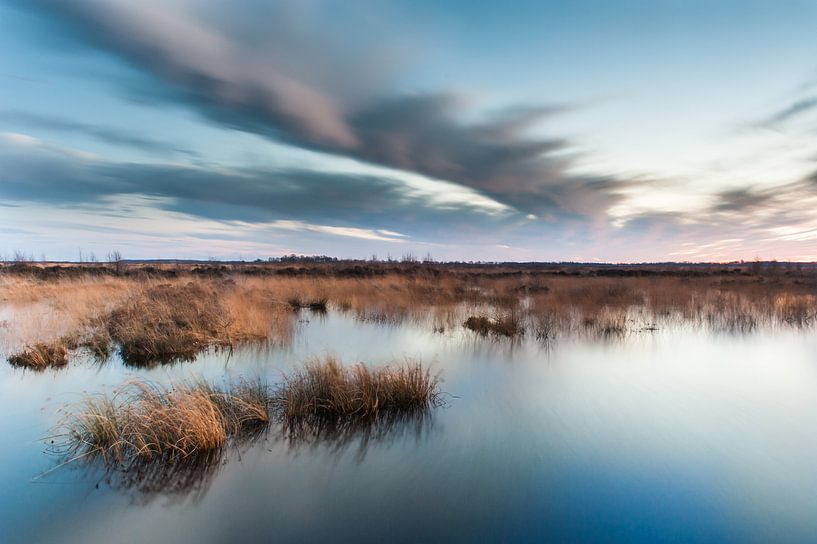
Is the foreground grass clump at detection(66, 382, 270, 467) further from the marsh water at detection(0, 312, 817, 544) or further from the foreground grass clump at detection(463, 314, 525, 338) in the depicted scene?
the foreground grass clump at detection(463, 314, 525, 338)

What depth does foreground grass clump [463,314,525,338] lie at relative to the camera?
13.0 m

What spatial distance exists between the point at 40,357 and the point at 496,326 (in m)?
12.4

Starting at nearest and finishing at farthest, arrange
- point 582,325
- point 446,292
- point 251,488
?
point 251,488 → point 582,325 → point 446,292


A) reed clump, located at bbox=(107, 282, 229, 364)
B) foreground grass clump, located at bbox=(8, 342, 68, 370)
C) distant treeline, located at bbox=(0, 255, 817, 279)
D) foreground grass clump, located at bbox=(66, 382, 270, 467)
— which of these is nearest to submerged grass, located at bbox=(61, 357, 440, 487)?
foreground grass clump, located at bbox=(66, 382, 270, 467)

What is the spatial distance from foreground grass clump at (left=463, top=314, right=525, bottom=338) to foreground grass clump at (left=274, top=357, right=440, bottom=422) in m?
6.30

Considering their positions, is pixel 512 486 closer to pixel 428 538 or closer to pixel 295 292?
pixel 428 538

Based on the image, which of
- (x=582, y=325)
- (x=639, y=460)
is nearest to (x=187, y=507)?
(x=639, y=460)

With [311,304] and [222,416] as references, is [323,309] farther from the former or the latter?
[222,416]

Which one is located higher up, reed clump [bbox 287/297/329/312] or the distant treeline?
the distant treeline

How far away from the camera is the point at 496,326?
13.3 meters

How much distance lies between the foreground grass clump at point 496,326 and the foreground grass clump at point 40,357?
11.5 meters

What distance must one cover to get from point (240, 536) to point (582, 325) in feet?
43.0

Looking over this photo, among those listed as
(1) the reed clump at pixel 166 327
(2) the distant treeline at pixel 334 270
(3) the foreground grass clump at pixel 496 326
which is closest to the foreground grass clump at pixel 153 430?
(1) the reed clump at pixel 166 327

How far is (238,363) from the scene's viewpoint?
965 cm
